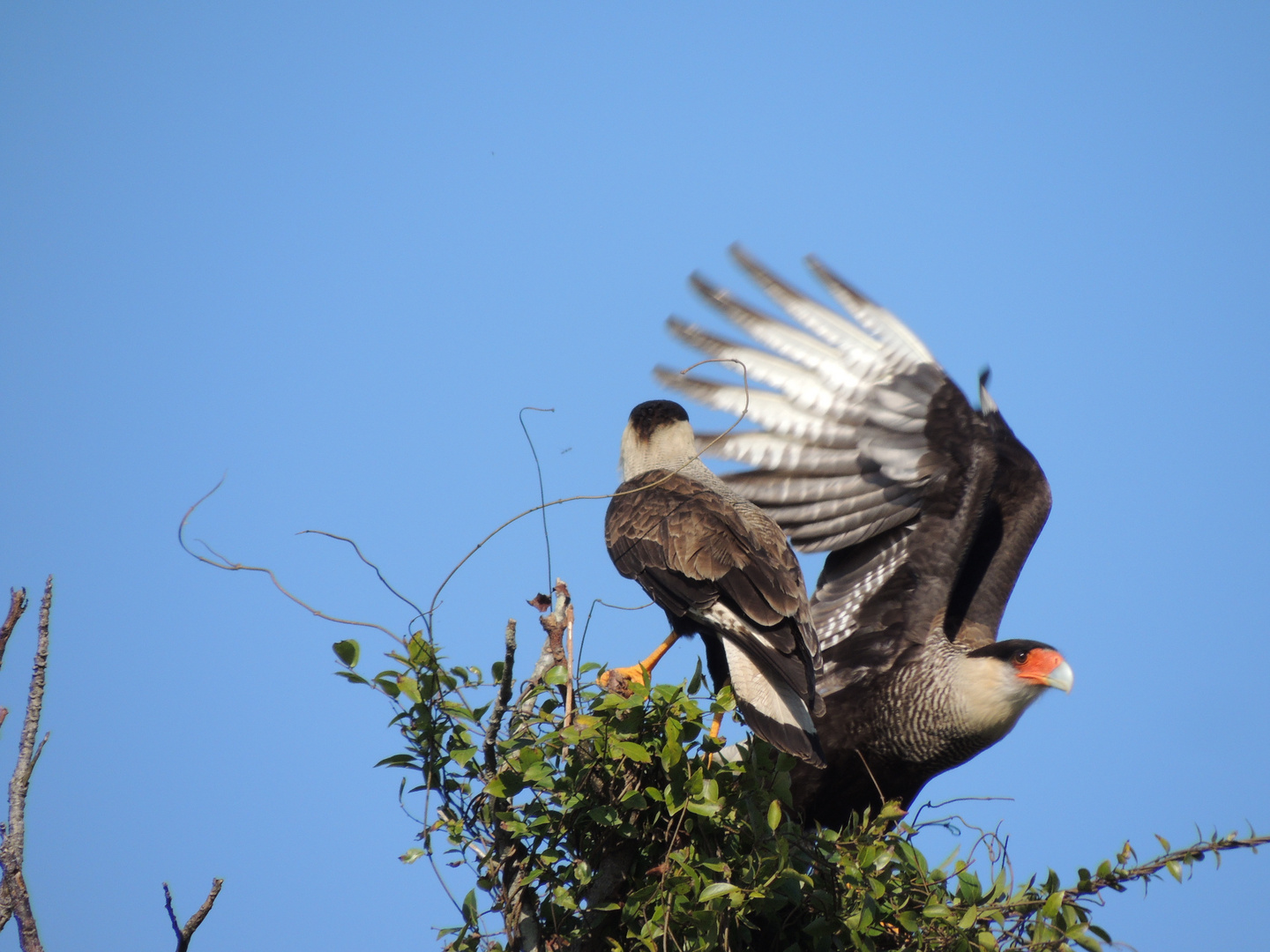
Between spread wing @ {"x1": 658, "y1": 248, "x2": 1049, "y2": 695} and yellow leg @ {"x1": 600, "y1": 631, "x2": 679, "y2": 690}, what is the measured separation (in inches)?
35.7

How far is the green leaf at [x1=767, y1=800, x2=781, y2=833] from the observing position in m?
2.91

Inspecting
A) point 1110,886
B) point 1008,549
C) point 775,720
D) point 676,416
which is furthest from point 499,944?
point 1008,549

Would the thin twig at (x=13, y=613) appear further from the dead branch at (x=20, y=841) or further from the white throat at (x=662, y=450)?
the white throat at (x=662, y=450)

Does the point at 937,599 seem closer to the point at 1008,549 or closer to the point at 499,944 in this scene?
the point at 1008,549

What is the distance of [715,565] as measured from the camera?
3916 mm

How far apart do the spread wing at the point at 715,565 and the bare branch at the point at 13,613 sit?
6.66 feet

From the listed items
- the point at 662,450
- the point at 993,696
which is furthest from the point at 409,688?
the point at 993,696

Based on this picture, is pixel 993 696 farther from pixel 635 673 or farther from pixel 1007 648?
pixel 635 673

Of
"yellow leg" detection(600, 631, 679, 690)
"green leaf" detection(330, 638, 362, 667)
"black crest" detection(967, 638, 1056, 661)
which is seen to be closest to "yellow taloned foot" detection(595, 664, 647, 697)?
"yellow leg" detection(600, 631, 679, 690)

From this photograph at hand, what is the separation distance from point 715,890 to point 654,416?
255 centimetres

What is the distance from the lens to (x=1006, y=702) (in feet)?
14.4

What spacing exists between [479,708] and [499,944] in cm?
65

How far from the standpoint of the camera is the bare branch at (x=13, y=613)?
84.0 inches

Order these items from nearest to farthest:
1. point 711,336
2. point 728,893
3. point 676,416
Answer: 1. point 728,893
2. point 676,416
3. point 711,336
